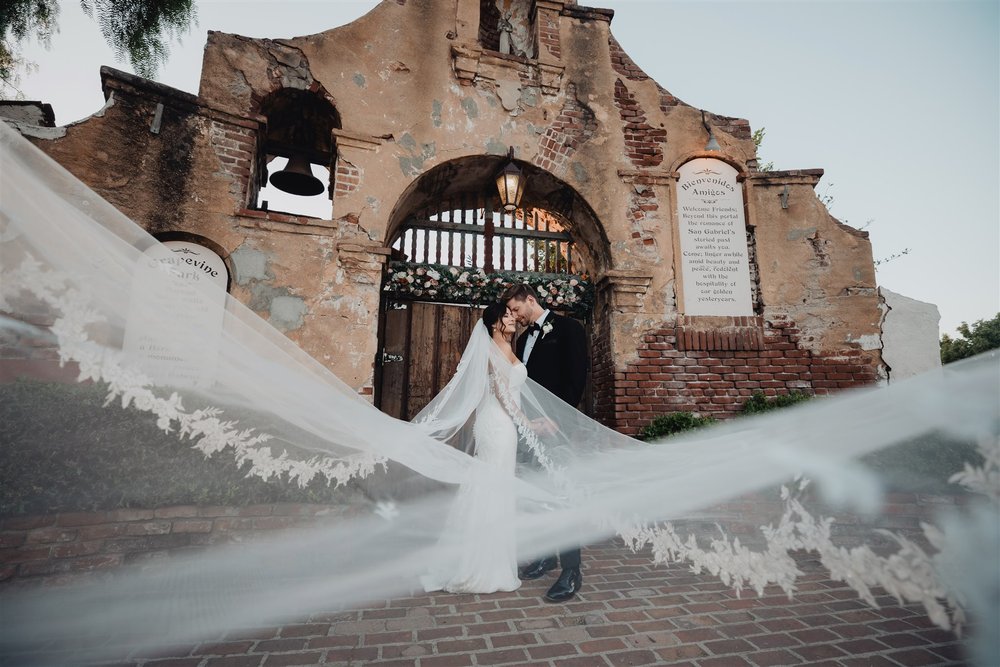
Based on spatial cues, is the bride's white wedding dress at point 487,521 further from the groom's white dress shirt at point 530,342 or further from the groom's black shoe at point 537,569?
the groom's white dress shirt at point 530,342

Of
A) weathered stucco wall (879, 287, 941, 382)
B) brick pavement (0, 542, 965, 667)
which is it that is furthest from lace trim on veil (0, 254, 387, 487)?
weathered stucco wall (879, 287, 941, 382)

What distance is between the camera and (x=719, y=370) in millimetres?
5871

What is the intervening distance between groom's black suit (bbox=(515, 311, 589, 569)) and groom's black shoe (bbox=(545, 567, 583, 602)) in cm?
109

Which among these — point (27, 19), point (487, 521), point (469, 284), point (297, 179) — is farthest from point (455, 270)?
point (27, 19)

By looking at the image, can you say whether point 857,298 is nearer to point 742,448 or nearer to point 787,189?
point 787,189

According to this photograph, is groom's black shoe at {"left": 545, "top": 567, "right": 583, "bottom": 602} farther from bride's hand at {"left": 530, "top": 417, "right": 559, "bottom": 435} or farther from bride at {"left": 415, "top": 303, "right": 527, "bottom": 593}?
bride's hand at {"left": 530, "top": 417, "right": 559, "bottom": 435}

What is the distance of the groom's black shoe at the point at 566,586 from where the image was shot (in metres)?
2.78

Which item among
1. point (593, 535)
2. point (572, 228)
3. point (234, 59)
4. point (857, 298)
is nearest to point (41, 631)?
point (593, 535)

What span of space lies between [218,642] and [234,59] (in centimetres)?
593

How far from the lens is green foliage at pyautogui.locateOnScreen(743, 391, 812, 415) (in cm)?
532

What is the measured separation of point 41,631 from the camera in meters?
Result: 2.21

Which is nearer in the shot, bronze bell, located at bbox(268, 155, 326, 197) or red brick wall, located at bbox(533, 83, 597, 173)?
bronze bell, located at bbox(268, 155, 326, 197)

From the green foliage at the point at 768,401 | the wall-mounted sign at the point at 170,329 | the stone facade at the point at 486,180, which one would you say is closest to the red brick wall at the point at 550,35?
the stone facade at the point at 486,180

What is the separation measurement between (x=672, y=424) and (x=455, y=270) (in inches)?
128
